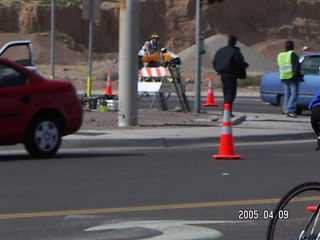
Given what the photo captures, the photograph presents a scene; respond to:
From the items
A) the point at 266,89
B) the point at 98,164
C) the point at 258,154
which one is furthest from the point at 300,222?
the point at 266,89

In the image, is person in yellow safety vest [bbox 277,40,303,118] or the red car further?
person in yellow safety vest [bbox 277,40,303,118]

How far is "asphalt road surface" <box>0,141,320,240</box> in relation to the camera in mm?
8484

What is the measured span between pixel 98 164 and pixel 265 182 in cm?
289

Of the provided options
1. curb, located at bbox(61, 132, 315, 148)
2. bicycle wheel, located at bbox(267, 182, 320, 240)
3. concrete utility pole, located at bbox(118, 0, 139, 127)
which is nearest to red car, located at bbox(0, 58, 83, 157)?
curb, located at bbox(61, 132, 315, 148)

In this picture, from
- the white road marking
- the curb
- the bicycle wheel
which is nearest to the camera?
the bicycle wheel

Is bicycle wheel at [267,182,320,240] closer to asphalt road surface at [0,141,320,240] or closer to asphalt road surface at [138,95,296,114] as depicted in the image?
asphalt road surface at [0,141,320,240]

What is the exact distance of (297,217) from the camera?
20.2 feet

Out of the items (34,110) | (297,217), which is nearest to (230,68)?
(34,110)

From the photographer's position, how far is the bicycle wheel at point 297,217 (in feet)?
19.2

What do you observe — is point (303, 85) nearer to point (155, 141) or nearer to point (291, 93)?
point (291, 93)

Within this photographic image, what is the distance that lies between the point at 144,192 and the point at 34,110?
371 cm

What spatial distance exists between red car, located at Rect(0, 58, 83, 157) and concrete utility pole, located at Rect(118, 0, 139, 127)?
404 centimetres

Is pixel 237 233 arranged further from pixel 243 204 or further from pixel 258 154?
pixel 258 154

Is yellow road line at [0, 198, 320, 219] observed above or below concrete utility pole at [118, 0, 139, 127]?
below
